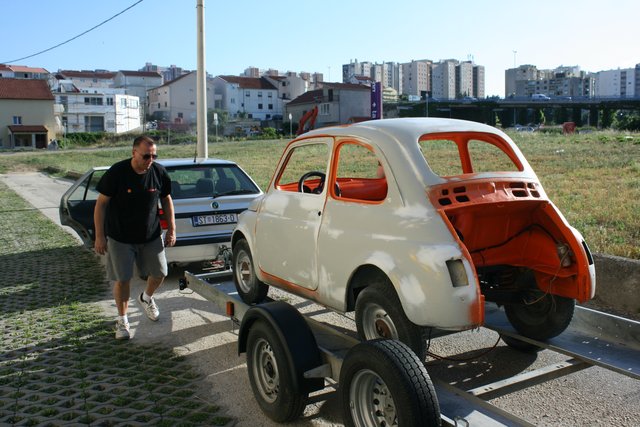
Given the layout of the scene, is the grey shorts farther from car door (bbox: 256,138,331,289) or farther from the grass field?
the grass field

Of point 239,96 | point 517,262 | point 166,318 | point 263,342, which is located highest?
point 239,96

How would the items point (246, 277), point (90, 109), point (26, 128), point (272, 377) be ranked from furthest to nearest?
point (90, 109)
point (26, 128)
point (246, 277)
point (272, 377)

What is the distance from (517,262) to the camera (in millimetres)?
4797

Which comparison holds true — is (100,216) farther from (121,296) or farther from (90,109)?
(90,109)

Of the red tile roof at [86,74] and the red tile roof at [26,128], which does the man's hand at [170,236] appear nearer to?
the red tile roof at [26,128]

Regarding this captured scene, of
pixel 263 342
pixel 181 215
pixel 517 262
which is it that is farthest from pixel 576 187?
pixel 263 342

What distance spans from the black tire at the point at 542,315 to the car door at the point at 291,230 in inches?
63.5

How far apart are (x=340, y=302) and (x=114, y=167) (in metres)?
2.85

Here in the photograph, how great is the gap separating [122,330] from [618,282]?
5.09 meters

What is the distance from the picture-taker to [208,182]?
8984mm

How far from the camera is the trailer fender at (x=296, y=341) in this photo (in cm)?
407

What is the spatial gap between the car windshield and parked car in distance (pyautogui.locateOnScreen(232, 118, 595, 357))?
3.51 metres

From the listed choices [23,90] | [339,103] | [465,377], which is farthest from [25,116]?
[465,377]

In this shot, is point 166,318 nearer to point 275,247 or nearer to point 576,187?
point 275,247
